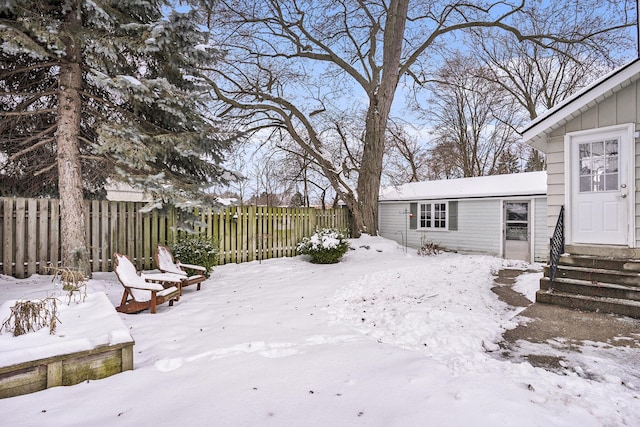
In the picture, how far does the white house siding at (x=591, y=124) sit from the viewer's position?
5.01 m

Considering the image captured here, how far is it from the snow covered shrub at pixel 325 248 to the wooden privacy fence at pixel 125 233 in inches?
50.3

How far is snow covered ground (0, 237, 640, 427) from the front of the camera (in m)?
2.02

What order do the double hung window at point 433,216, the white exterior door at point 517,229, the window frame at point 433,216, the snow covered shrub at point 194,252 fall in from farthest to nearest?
the double hung window at point 433,216
the window frame at point 433,216
the white exterior door at point 517,229
the snow covered shrub at point 194,252

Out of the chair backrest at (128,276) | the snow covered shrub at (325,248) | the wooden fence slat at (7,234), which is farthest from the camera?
the snow covered shrub at (325,248)

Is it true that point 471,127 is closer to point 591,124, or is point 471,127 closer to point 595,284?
point 591,124

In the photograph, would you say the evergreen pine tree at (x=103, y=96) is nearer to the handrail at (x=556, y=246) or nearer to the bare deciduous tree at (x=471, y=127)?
the handrail at (x=556, y=246)

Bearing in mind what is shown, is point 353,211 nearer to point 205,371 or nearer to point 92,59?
point 92,59

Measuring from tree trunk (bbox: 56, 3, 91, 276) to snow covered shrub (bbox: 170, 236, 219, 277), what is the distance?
65.2 inches

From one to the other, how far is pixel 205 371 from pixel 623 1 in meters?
14.1

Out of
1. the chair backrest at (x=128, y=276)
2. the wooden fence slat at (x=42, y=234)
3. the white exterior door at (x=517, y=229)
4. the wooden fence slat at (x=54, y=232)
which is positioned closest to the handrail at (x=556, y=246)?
the white exterior door at (x=517, y=229)

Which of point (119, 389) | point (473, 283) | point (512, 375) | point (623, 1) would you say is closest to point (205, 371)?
point (119, 389)

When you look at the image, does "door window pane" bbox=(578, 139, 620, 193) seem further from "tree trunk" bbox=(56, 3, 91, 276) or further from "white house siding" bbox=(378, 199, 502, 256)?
"tree trunk" bbox=(56, 3, 91, 276)

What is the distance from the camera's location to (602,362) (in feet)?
9.37

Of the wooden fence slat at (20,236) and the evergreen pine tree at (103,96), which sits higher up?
the evergreen pine tree at (103,96)
